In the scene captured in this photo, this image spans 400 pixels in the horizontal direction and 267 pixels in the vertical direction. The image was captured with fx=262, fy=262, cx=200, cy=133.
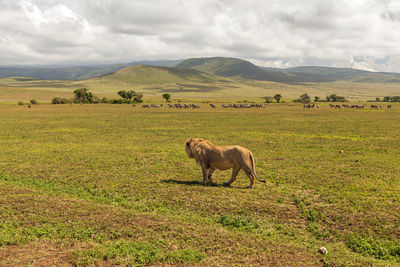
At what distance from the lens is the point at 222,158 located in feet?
39.0

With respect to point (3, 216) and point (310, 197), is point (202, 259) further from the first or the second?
point (3, 216)

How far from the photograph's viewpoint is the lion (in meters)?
11.8

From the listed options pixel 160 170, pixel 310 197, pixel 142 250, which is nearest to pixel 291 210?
pixel 310 197

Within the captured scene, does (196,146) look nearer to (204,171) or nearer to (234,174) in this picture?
(204,171)

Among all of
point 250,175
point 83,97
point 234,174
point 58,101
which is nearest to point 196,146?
point 234,174

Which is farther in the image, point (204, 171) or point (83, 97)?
point (83, 97)

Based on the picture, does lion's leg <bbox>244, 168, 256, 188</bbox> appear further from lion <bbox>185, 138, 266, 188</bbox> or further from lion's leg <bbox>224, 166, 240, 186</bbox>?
lion's leg <bbox>224, 166, 240, 186</bbox>

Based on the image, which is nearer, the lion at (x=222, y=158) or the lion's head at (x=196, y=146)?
the lion at (x=222, y=158)

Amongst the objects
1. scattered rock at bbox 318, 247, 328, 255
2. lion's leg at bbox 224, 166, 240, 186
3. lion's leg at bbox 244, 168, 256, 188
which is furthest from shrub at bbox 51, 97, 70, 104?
scattered rock at bbox 318, 247, 328, 255

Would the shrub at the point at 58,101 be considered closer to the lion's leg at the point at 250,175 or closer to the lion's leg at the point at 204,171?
the lion's leg at the point at 204,171

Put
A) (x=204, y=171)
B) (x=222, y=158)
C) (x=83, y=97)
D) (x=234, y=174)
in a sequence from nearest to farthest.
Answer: (x=222, y=158) < (x=234, y=174) < (x=204, y=171) < (x=83, y=97)

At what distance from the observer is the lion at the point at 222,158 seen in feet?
38.6

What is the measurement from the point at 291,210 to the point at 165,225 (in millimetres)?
4765

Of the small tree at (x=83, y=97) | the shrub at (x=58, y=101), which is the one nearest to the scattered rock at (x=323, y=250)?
the shrub at (x=58, y=101)
